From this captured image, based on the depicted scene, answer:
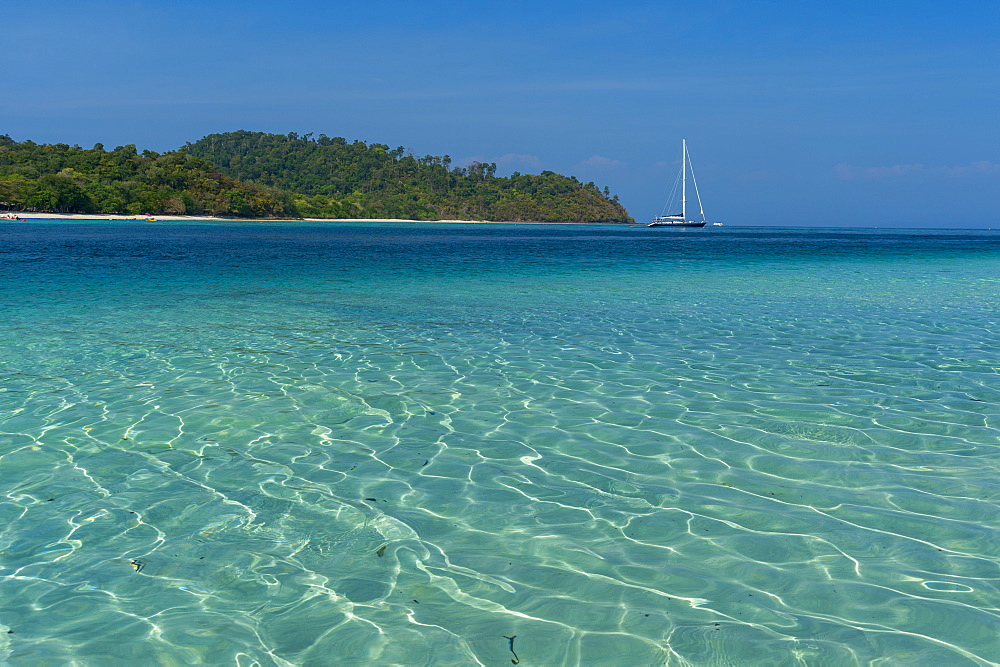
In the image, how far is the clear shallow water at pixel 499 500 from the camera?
359cm

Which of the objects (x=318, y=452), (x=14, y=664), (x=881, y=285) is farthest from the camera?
(x=881, y=285)

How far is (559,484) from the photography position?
5523 millimetres

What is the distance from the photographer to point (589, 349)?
11461 mm

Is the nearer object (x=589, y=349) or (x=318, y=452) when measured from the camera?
(x=318, y=452)

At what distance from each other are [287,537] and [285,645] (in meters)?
1.16

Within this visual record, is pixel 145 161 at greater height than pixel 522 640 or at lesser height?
greater

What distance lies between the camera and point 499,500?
5.22 metres

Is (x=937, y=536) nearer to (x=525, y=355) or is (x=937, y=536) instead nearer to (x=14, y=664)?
(x=14, y=664)

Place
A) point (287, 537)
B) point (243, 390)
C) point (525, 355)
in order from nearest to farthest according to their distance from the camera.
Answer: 1. point (287, 537)
2. point (243, 390)
3. point (525, 355)

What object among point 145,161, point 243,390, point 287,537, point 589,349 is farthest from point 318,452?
point 145,161

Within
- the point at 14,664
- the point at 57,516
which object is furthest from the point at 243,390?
the point at 14,664

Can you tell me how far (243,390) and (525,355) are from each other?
A: 4.29 m

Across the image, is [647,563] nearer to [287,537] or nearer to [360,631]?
[360,631]

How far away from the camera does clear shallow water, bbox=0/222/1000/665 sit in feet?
11.8
